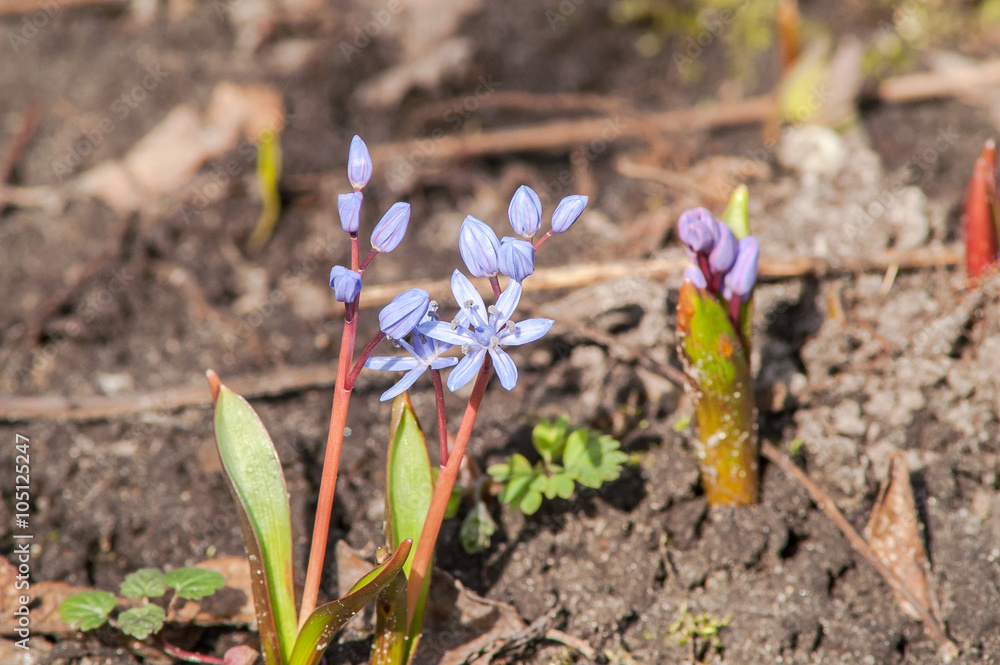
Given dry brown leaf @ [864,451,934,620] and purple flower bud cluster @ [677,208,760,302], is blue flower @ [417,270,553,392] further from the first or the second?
dry brown leaf @ [864,451,934,620]

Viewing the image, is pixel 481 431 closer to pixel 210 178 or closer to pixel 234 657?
pixel 234 657

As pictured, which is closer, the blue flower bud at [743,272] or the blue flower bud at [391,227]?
the blue flower bud at [391,227]

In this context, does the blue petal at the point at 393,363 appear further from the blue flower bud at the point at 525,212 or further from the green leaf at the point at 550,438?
the green leaf at the point at 550,438

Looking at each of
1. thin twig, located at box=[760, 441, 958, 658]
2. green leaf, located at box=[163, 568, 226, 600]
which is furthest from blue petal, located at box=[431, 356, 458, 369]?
thin twig, located at box=[760, 441, 958, 658]

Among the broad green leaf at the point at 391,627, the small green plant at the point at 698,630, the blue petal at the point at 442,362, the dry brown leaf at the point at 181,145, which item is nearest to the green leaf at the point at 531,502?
the broad green leaf at the point at 391,627

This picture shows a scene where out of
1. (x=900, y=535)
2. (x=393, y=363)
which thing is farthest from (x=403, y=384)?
(x=900, y=535)
